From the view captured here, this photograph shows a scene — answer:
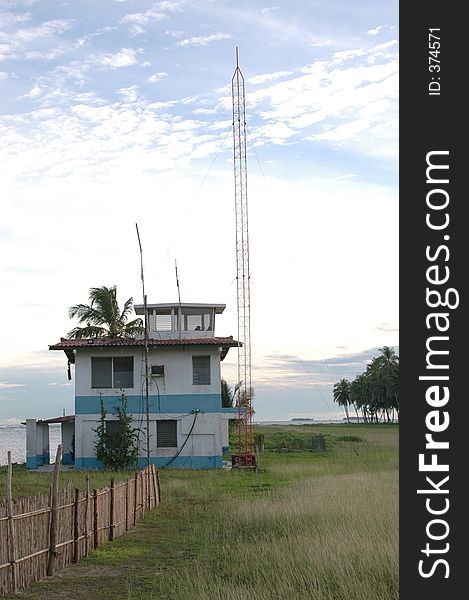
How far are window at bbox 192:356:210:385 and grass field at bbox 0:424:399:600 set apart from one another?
1075cm

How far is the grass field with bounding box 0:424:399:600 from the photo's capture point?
41.3 feet

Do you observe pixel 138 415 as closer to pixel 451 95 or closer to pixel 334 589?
pixel 334 589

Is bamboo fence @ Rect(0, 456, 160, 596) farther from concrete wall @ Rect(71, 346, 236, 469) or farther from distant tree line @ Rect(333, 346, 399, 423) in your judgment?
distant tree line @ Rect(333, 346, 399, 423)

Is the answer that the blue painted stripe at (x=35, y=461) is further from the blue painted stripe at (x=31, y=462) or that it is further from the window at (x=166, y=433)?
the window at (x=166, y=433)

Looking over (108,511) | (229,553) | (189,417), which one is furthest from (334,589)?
(189,417)

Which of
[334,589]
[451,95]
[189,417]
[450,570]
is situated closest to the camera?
[450,570]

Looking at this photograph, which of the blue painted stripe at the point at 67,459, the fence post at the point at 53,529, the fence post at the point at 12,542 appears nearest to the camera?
the fence post at the point at 12,542

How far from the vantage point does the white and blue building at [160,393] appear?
3888 cm

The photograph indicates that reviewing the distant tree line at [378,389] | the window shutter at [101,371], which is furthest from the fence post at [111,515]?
the distant tree line at [378,389]

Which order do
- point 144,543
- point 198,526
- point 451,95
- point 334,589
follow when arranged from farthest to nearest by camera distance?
point 198,526 → point 144,543 → point 334,589 → point 451,95

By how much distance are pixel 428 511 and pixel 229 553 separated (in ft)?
29.7

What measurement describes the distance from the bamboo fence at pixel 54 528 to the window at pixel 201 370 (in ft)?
62.9

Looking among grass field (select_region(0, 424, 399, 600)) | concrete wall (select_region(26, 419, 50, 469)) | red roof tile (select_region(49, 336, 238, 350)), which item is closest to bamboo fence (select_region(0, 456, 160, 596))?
grass field (select_region(0, 424, 399, 600))

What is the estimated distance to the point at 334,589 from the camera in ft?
40.2
